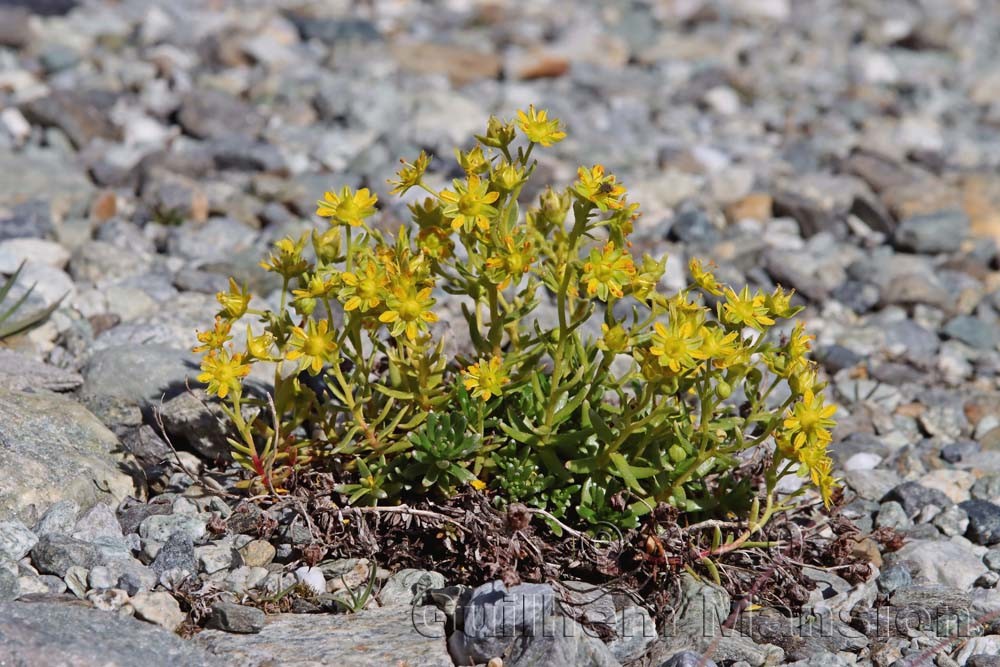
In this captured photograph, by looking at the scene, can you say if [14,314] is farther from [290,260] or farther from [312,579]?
[312,579]

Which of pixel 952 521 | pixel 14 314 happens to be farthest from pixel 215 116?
pixel 952 521

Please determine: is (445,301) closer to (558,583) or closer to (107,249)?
(107,249)

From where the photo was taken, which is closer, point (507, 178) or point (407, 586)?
point (507, 178)

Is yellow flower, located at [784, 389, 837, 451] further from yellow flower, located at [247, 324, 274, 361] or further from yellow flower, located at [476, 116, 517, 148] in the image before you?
A: yellow flower, located at [247, 324, 274, 361]

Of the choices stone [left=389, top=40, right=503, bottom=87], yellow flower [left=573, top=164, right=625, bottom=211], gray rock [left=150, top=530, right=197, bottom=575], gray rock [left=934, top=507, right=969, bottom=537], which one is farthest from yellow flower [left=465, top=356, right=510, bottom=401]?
stone [left=389, top=40, right=503, bottom=87]

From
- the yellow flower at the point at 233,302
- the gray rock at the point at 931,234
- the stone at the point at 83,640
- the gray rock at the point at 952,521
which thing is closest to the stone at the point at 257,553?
the stone at the point at 83,640

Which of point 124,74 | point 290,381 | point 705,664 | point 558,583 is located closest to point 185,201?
point 124,74
